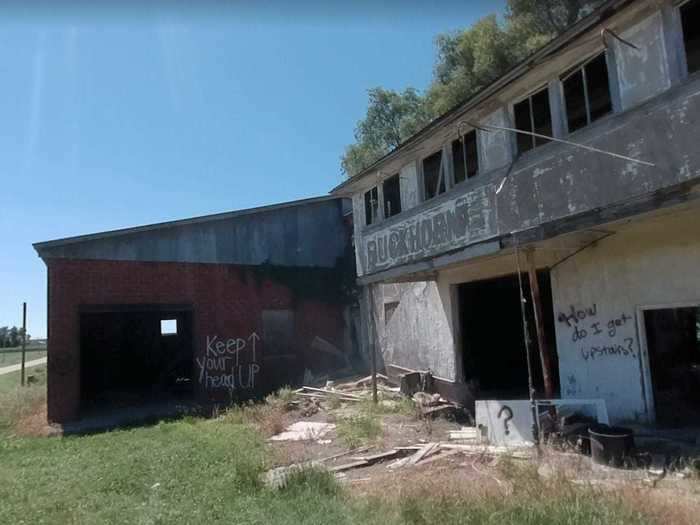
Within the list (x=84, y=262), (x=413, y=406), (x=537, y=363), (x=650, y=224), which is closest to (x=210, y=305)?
(x=84, y=262)

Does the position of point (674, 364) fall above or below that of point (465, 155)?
below

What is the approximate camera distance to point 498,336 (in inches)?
567

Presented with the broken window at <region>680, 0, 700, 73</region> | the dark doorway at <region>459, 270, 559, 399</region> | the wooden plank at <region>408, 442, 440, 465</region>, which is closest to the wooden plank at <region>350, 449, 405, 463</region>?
the wooden plank at <region>408, 442, 440, 465</region>

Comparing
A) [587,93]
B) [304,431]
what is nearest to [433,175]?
[587,93]

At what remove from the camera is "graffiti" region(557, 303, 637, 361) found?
28.4ft

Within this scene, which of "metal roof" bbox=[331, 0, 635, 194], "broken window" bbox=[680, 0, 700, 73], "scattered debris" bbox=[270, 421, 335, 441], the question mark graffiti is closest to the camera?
"broken window" bbox=[680, 0, 700, 73]

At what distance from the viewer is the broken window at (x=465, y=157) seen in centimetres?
1121

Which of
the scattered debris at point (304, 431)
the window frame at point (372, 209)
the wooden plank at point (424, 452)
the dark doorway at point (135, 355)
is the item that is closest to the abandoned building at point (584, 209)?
the window frame at point (372, 209)

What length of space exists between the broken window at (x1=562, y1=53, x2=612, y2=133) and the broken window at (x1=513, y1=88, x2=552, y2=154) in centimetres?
38

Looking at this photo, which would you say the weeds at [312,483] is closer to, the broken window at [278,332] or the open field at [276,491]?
the open field at [276,491]

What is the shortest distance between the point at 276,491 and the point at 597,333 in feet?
19.6

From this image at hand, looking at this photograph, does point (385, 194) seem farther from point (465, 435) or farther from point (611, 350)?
point (611, 350)

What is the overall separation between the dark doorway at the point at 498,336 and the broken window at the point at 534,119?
4.18 meters

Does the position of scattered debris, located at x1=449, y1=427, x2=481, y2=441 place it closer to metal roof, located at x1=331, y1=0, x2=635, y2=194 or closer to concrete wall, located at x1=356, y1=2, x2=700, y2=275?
concrete wall, located at x1=356, y1=2, x2=700, y2=275
